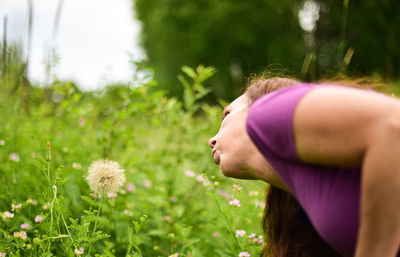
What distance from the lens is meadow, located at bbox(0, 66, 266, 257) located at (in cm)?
155

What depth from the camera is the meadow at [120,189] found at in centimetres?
155

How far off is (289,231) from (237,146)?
506 mm

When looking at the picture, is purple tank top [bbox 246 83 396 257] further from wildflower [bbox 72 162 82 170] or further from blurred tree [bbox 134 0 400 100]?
blurred tree [bbox 134 0 400 100]

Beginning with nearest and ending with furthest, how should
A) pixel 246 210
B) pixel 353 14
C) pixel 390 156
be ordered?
pixel 390 156 < pixel 246 210 < pixel 353 14

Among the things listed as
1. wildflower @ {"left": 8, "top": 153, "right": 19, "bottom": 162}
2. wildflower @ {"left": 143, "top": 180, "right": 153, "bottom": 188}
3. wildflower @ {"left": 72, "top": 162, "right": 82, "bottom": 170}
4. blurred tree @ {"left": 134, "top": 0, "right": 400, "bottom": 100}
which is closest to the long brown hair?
wildflower @ {"left": 72, "top": 162, "right": 82, "bottom": 170}

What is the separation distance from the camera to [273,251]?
144cm

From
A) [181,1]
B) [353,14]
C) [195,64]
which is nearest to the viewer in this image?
[353,14]

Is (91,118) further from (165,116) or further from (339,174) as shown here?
(339,174)

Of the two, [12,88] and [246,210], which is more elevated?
[12,88]

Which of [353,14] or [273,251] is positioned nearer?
[273,251]

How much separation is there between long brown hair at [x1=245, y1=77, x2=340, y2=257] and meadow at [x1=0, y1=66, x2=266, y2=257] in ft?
0.49

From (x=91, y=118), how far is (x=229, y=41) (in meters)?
12.4

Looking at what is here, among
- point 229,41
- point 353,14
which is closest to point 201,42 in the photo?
point 229,41

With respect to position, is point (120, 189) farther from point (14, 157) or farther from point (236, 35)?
point (236, 35)
